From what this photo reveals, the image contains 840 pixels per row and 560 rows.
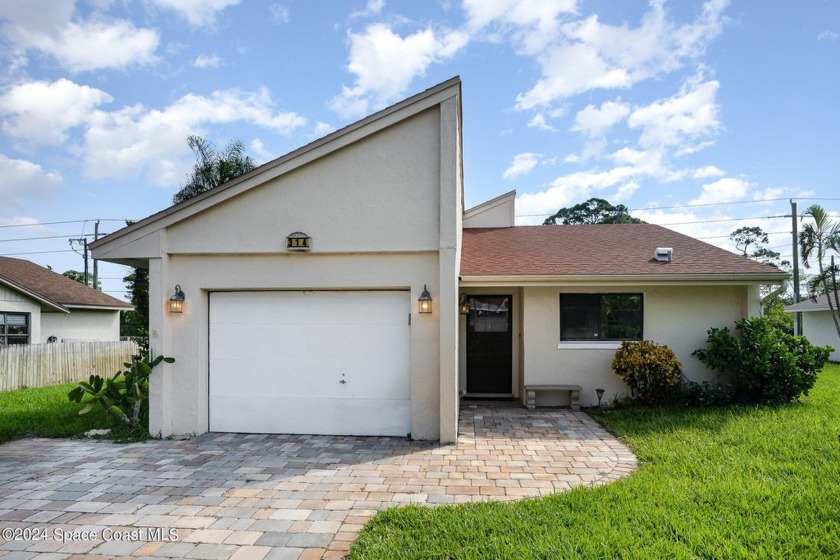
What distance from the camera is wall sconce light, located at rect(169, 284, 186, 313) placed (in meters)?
6.79

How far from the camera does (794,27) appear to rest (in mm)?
9055

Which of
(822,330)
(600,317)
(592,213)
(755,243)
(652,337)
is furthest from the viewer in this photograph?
(592,213)

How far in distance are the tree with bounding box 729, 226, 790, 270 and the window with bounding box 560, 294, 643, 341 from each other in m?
29.2

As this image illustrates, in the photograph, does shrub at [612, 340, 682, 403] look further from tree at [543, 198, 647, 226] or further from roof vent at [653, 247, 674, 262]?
tree at [543, 198, 647, 226]

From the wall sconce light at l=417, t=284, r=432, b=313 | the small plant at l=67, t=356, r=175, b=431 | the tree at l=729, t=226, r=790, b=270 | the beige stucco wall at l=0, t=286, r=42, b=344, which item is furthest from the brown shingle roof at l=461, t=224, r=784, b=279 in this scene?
the tree at l=729, t=226, r=790, b=270

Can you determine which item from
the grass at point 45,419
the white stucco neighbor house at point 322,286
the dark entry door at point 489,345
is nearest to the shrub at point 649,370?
the dark entry door at point 489,345

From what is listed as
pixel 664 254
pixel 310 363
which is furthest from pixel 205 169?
pixel 664 254

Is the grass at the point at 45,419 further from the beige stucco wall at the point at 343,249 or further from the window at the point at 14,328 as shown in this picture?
the window at the point at 14,328

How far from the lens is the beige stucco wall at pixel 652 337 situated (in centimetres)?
891

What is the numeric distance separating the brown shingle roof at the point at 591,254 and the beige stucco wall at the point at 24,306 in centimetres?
1456

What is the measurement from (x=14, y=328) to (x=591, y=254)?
17774mm

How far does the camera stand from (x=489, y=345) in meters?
9.94

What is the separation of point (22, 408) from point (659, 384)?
499 inches

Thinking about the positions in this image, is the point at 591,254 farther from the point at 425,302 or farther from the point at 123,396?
the point at 123,396
